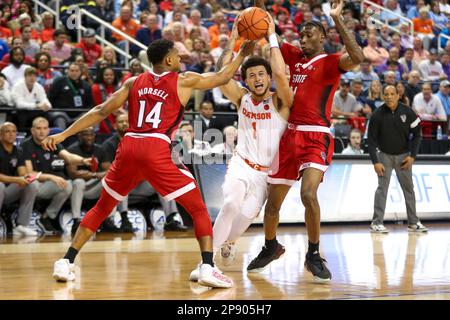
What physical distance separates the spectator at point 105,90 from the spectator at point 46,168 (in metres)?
1.62

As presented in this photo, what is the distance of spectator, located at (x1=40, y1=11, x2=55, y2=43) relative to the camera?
56.6 ft

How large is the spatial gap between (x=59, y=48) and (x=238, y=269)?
A: 9.06 metres

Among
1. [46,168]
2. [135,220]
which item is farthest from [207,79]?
[135,220]

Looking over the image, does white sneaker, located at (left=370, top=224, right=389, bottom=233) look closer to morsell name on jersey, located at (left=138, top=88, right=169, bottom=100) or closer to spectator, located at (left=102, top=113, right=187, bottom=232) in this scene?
spectator, located at (left=102, top=113, right=187, bottom=232)

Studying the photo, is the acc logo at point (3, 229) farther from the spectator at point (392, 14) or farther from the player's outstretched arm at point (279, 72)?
the spectator at point (392, 14)

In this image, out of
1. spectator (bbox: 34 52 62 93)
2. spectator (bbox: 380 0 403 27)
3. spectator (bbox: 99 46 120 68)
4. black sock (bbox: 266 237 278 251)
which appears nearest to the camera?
black sock (bbox: 266 237 278 251)

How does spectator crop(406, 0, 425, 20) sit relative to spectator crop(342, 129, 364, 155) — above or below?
above

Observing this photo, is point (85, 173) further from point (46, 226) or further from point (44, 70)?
point (44, 70)

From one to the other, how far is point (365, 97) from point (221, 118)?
4244mm

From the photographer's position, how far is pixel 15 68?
15.1 meters

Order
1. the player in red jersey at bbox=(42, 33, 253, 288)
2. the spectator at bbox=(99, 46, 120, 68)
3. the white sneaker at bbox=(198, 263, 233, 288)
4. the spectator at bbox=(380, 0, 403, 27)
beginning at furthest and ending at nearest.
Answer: the spectator at bbox=(380, 0, 403, 27), the spectator at bbox=(99, 46, 120, 68), the player in red jersey at bbox=(42, 33, 253, 288), the white sneaker at bbox=(198, 263, 233, 288)

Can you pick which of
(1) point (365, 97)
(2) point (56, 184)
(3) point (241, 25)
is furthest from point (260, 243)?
(1) point (365, 97)

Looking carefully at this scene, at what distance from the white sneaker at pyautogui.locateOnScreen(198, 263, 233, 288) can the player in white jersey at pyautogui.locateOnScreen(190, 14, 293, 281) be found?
3.15 ft

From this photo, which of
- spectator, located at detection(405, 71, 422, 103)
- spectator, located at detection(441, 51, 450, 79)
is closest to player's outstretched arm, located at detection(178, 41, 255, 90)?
spectator, located at detection(405, 71, 422, 103)
